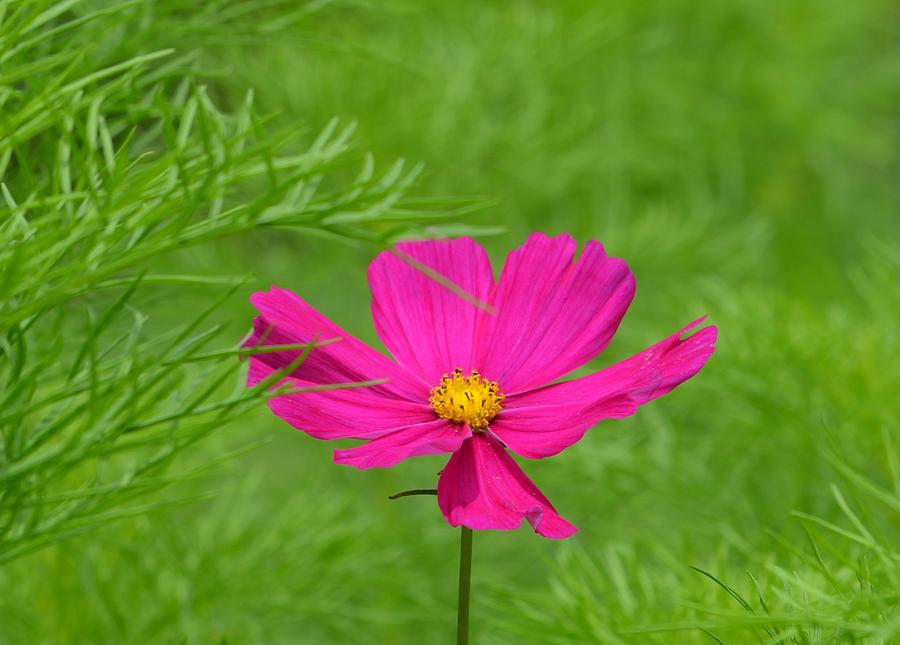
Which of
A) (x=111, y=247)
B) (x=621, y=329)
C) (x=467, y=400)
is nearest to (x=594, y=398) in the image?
(x=467, y=400)

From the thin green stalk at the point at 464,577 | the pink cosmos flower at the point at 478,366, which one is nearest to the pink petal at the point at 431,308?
the pink cosmos flower at the point at 478,366

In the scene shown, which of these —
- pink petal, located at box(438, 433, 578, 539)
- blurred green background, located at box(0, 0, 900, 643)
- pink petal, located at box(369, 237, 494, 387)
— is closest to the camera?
pink petal, located at box(438, 433, 578, 539)

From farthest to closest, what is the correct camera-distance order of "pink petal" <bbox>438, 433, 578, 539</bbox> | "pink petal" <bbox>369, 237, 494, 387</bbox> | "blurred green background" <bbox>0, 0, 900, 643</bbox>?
"blurred green background" <bbox>0, 0, 900, 643</bbox> → "pink petal" <bbox>369, 237, 494, 387</bbox> → "pink petal" <bbox>438, 433, 578, 539</bbox>

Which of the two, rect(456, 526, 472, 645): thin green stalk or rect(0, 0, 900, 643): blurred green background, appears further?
rect(0, 0, 900, 643): blurred green background

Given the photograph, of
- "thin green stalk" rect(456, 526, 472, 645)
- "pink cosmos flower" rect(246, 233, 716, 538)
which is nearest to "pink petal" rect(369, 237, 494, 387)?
"pink cosmos flower" rect(246, 233, 716, 538)

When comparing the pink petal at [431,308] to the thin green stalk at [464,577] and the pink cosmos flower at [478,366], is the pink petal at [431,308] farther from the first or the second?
the thin green stalk at [464,577]

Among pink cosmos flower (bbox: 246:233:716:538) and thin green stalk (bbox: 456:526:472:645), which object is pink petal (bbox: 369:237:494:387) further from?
thin green stalk (bbox: 456:526:472:645)

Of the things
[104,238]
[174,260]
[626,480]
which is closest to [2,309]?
[104,238]
